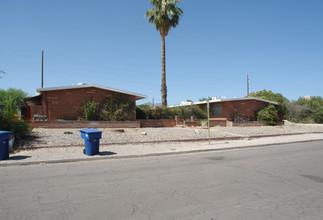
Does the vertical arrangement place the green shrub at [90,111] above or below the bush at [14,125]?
above

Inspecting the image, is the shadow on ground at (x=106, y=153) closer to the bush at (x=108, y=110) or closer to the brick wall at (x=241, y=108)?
the bush at (x=108, y=110)

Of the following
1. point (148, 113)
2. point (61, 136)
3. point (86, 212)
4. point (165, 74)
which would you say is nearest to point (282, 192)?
point (86, 212)

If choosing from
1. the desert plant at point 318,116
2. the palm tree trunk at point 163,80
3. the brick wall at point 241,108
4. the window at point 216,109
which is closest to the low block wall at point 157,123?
the palm tree trunk at point 163,80

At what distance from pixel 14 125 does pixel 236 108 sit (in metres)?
22.0

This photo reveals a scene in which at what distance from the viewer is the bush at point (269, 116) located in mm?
27281

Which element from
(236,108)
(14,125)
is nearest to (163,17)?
(236,108)

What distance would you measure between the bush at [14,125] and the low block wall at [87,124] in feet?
14.3

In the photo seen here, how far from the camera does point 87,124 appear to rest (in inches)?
719

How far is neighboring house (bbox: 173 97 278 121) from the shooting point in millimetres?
27203

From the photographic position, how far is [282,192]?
5.56 metres

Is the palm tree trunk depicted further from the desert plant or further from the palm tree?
the desert plant

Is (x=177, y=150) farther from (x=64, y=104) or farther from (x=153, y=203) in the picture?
(x=64, y=104)

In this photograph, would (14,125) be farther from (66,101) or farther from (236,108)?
(236,108)

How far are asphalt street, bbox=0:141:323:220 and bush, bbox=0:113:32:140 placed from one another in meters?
4.45
